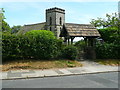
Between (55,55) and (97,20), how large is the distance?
1566 centimetres

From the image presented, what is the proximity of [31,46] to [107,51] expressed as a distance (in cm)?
809

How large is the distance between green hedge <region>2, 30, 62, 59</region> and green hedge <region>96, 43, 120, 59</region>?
4629 mm

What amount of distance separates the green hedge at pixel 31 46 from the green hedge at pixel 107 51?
15.2ft

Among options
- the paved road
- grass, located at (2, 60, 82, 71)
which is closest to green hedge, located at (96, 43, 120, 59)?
grass, located at (2, 60, 82, 71)

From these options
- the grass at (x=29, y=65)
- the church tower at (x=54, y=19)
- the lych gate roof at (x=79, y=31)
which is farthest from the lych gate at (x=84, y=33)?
the church tower at (x=54, y=19)

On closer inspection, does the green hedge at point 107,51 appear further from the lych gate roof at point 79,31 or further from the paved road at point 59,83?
the paved road at point 59,83

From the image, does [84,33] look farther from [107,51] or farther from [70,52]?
[107,51]

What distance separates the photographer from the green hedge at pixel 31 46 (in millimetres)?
10469

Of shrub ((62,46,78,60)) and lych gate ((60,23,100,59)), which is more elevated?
lych gate ((60,23,100,59))

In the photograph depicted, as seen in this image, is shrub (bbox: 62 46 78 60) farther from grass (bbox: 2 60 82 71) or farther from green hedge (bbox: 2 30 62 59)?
grass (bbox: 2 60 82 71)

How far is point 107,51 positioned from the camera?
13516mm

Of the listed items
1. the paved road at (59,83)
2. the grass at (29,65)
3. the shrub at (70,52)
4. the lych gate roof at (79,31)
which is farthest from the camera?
the lych gate roof at (79,31)

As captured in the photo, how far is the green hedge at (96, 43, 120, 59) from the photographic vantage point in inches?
530

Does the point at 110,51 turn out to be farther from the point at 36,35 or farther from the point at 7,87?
the point at 7,87
